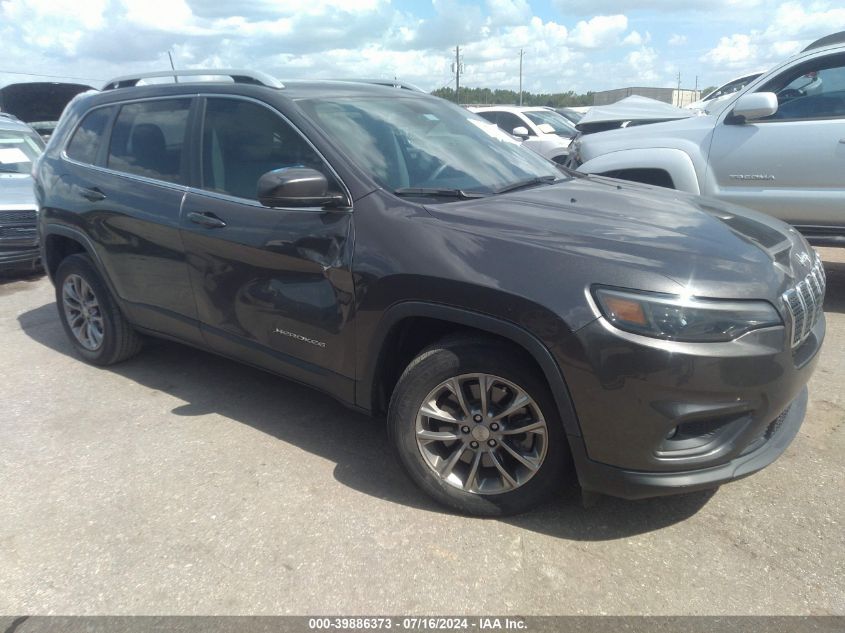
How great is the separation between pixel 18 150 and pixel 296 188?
24.0ft

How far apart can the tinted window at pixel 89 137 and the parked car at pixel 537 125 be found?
8.94 meters

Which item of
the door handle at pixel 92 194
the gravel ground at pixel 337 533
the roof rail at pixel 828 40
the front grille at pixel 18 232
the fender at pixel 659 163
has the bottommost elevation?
the gravel ground at pixel 337 533

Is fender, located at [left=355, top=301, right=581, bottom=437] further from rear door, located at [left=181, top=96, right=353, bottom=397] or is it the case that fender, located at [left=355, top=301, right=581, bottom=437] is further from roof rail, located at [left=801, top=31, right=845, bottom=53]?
roof rail, located at [left=801, top=31, right=845, bottom=53]

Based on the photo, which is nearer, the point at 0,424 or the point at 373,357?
the point at 373,357

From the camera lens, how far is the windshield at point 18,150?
325 inches

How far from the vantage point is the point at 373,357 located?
120 inches

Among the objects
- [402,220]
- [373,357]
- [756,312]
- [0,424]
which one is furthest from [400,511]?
[0,424]

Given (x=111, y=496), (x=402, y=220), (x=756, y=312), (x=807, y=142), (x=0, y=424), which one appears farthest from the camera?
(x=807, y=142)

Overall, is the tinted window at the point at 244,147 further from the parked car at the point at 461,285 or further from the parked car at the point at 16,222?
the parked car at the point at 16,222

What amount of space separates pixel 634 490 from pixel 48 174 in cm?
434

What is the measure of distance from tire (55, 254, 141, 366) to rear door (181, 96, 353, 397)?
1.07 metres

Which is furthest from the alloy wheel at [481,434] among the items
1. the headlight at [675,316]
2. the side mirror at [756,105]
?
the side mirror at [756,105]

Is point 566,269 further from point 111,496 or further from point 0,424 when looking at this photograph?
point 0,424

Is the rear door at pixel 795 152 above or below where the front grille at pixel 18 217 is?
above
